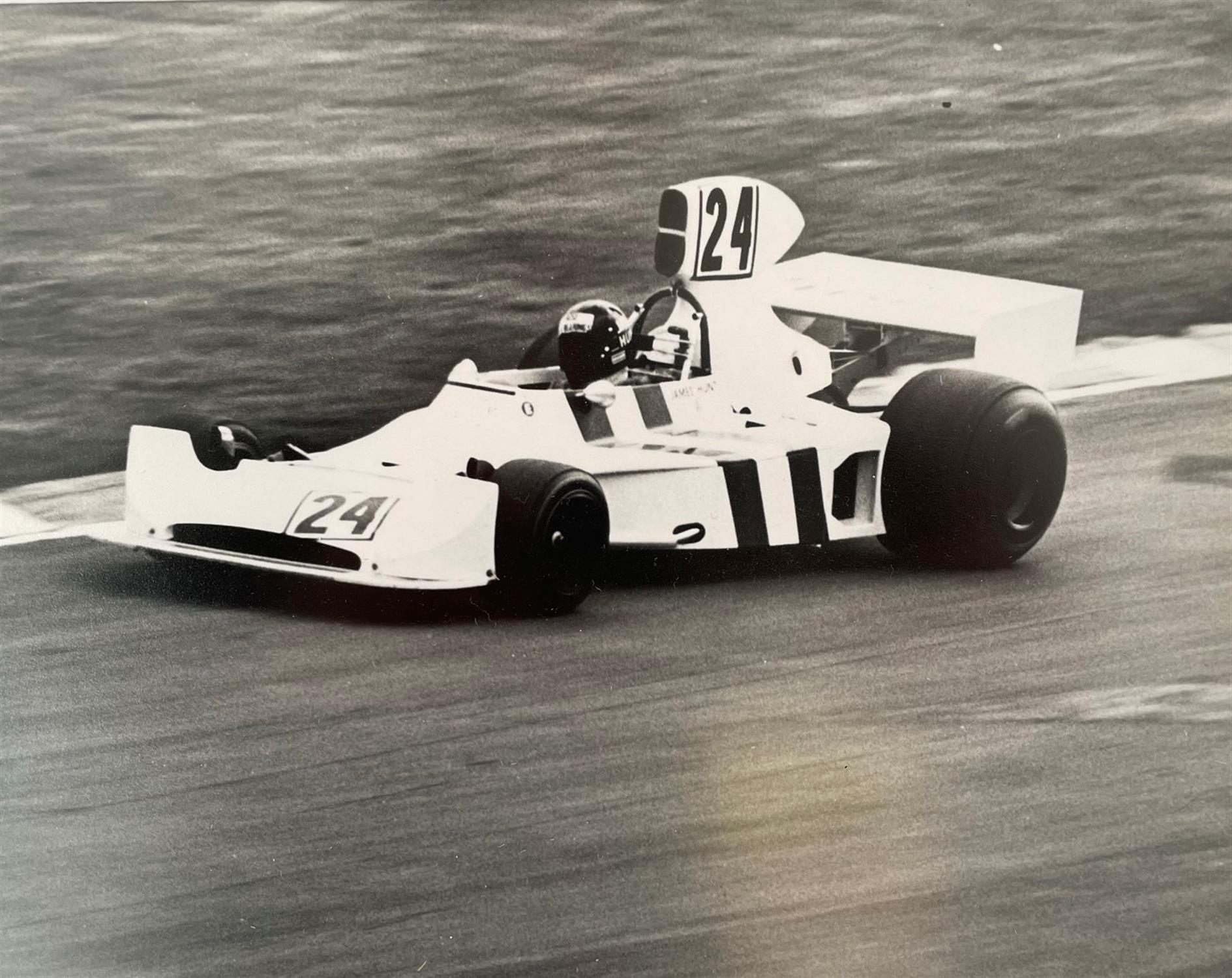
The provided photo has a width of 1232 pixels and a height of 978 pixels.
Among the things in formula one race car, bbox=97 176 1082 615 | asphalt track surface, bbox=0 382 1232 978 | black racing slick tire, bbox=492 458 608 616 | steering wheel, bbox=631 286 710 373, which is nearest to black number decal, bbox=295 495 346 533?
formula one race car, bbox=97 176 1082 615

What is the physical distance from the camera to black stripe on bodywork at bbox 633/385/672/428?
143 inches

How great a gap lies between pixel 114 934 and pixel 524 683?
0.94 metres

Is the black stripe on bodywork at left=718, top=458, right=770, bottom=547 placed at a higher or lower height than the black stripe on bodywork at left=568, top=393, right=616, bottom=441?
lower

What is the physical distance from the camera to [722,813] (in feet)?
11.1

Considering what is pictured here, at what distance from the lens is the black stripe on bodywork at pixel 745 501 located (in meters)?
3.52

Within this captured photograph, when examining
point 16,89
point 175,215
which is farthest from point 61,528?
point 16,89

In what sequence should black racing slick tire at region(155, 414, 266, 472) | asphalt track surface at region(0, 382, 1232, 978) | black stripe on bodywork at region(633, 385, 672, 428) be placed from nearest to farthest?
1. asphalt track surface at region(0, 382, 1232, 978)
2. black racing slick tire at region(155, 414, 266, 472)
3. black stripe on bodywork at region(633, 385, 672, 428)

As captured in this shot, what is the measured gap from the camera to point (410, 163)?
3.58m

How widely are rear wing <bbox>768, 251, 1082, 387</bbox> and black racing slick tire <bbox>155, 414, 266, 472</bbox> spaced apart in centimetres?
119

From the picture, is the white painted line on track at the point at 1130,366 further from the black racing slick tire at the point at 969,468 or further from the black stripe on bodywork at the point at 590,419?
the black stripe on bodywork at the point at 590,419

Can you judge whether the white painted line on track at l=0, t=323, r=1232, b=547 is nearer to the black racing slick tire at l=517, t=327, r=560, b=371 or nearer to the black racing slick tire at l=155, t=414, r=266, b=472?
the black racing slick tire at l=517, t=327, r=560, b=371

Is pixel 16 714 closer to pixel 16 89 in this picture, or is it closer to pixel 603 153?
pixel 16 89

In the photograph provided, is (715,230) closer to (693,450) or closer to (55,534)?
(693,450)

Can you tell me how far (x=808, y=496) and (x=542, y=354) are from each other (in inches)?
26.0
